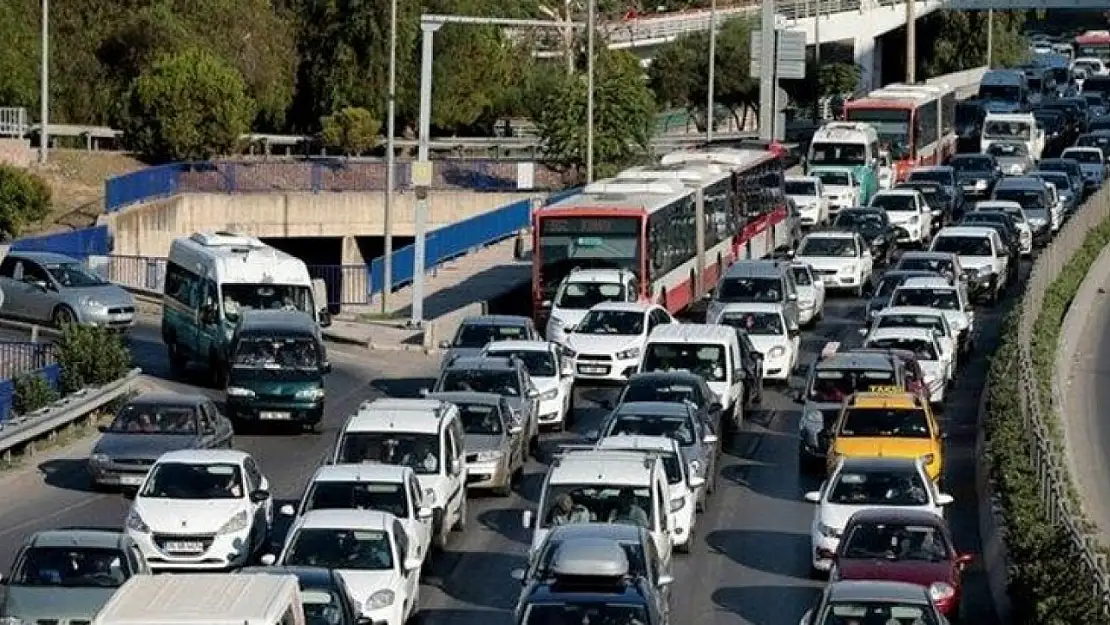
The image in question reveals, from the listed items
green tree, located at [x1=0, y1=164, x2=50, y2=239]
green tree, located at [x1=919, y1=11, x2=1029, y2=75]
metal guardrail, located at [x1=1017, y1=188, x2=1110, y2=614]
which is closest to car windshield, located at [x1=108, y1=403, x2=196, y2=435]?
metal guardrail, located at [x1=1017, y1=188, x2=1110, y2=614]

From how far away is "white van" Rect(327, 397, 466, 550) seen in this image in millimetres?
33656

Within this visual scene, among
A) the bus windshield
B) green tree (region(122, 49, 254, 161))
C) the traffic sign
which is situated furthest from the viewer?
the traffic sign

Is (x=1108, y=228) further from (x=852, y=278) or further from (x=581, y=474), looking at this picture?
(x=581, y=474)

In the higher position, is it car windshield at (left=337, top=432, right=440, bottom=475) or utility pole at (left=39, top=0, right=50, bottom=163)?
utility pole at (left=39, top=0, right=50, bottom=163)

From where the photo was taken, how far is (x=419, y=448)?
33.9 metres

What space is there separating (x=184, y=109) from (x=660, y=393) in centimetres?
4306

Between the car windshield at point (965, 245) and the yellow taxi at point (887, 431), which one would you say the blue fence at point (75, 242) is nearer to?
the car windshield at point (965, 245)

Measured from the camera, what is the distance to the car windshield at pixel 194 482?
105 feet

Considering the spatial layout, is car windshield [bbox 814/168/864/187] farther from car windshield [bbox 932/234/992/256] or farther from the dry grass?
the dry grass

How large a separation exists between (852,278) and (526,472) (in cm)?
2148

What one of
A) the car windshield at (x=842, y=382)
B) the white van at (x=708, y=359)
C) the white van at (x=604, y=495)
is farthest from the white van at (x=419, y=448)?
the white van at (x=708, y=359)

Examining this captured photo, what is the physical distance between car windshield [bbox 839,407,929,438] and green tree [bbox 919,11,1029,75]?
108 meters

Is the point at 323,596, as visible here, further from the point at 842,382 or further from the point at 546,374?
the point at 546,374

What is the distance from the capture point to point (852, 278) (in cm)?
6038
